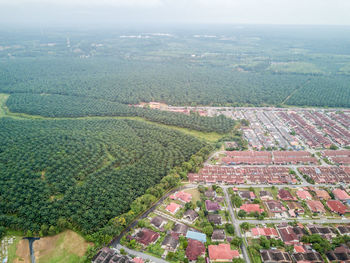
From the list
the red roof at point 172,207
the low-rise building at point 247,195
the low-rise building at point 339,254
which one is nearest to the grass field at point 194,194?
the red roof at point 172,207

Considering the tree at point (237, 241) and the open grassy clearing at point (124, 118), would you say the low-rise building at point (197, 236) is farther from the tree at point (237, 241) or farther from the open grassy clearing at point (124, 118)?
the open grassy clearing at point (124, 118)

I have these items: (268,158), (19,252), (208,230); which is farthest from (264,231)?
(19,252)

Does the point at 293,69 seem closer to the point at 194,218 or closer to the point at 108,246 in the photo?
the point at 194,218

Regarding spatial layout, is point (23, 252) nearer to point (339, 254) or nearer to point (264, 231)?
point (264, 231)

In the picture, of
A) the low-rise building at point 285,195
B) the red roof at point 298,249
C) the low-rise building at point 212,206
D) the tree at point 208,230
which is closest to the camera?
the red roof at point 298,249

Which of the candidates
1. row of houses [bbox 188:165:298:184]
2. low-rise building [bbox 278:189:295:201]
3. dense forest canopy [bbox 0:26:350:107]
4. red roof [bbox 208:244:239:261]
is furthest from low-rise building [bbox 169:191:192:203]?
dense forest canopy [bbox 0:26:350:107]
